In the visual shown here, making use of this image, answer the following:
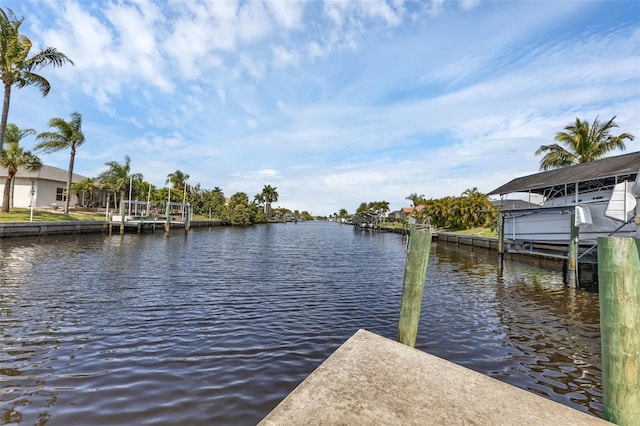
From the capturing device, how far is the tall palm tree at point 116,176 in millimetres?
57438

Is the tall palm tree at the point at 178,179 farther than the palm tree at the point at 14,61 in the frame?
Yes

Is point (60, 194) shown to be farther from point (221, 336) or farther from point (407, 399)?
point (407, 399)

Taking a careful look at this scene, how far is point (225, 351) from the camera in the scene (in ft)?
22.0

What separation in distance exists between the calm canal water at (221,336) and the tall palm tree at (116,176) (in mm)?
46855

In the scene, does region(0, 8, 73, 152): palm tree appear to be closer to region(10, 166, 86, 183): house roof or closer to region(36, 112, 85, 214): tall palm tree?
region(36, 112, 85, 214): tall palm tree

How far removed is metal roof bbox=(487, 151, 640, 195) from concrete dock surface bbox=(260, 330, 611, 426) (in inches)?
631

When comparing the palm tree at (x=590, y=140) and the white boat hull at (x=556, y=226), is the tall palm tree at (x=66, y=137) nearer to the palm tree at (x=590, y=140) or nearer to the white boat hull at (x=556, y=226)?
the white boat hull at (x=556, y=226)

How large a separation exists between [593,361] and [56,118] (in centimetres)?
5476

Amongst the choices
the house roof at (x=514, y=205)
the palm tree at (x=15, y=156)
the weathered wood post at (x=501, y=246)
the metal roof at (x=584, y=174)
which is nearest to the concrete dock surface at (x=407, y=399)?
the metal roof at (x=584, y=174)

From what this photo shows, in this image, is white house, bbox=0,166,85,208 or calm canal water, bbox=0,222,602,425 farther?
white house, bbox=0,166,85,208

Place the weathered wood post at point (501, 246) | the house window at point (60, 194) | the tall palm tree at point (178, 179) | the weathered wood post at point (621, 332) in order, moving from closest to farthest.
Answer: the weathered wood post at point (621, 332) → the weathered wood post at point (501, 246) → the house window at point (60, 194) → the tall palm tree at point (178, 179)

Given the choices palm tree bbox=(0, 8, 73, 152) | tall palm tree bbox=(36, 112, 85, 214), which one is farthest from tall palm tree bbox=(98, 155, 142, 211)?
palm tree bbox=(0, 8, 73, 152)

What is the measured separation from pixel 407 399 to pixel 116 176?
67.8 meters

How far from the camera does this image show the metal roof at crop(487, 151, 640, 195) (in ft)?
49.5
